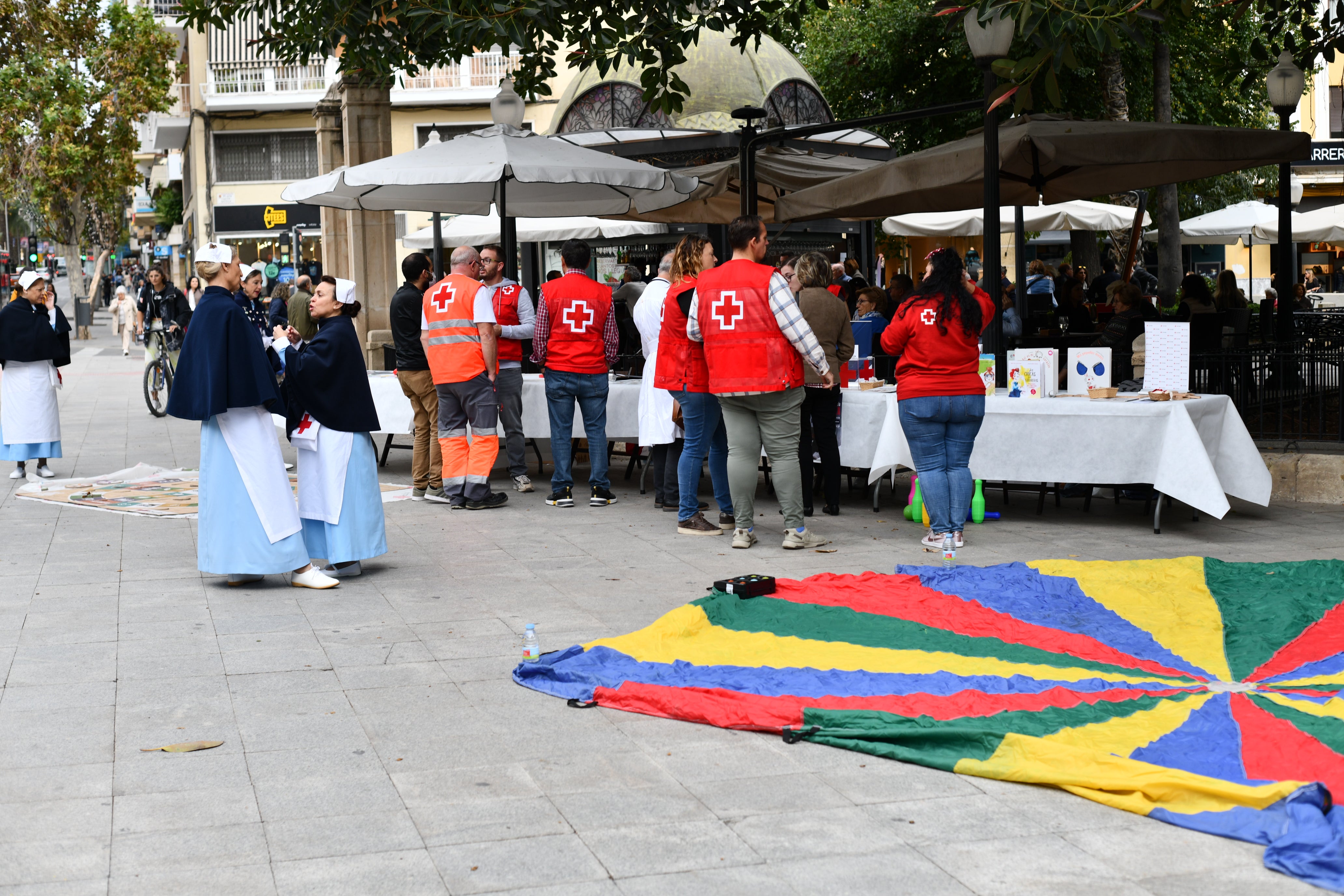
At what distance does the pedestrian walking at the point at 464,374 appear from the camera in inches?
411

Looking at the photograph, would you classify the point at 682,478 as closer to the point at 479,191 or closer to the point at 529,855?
the point at 479,191

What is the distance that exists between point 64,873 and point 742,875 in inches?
74.5

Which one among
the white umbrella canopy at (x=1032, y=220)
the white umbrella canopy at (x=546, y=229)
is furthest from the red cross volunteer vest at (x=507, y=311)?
the white umbrella canopy at (x=1032, y=220)

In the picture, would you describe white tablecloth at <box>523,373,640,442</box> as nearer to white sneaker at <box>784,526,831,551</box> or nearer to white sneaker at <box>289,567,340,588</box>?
white sneaker at <box>784,526,831,551</box>

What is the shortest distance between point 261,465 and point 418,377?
11.5 ft

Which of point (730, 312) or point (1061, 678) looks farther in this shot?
point (730, 312)

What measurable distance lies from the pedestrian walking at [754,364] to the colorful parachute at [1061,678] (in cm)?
129

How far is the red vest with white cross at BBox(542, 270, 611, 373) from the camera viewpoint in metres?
10.5

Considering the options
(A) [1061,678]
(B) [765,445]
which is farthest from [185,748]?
(B) [765,445]

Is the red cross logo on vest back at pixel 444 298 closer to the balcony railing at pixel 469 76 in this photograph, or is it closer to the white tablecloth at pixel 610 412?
the white tablecloth at pixel 610 412

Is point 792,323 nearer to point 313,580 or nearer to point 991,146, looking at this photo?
point 991,146

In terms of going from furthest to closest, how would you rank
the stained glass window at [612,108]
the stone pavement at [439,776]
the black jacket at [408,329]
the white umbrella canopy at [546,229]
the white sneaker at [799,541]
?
the stained glass window at [612,108], the white umbrella canopy at [546,229], the black jacket at [408,329], the white sneaker at [799,541], the stone pavement at [439,776]

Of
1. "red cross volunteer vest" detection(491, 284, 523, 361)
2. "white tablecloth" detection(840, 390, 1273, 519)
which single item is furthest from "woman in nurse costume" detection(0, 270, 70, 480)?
"white tablecloth" detection(840, 390, 1273, 519)

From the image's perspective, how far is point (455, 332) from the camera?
1045 cm
